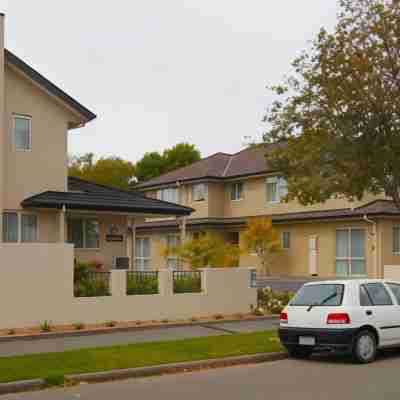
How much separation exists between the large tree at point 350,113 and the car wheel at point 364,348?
708 cm

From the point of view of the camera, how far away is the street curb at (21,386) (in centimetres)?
1062

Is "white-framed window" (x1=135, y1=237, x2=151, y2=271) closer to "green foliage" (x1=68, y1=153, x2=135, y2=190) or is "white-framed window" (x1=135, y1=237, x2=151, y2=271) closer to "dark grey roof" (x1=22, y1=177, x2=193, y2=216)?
"green foliage" (x1=68, y1=153, x2=135, y2=190)

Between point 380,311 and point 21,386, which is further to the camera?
point 380,311

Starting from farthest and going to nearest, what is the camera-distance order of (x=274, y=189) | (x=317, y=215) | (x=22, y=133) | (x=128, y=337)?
(x=274, y=189) → (x=317, y=215) → (x=22, y=133) → (x=128, y=337)

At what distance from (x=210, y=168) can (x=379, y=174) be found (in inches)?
1033

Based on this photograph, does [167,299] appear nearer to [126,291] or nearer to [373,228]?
[126,291]

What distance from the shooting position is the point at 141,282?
63.1 feet

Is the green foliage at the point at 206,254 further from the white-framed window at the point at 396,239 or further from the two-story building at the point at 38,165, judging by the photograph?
the white-framed window at the point at 396,239

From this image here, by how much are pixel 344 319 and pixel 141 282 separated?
7.42 m

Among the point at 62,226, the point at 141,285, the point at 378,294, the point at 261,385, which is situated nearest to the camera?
the point at 261,385

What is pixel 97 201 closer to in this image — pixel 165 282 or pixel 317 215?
pixel 165 282

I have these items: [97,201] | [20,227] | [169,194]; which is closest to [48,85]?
[97,201]

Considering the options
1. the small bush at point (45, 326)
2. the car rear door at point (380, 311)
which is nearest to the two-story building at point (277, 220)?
the small bush at point (45, 326)

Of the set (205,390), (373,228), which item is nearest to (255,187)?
(373,228)
